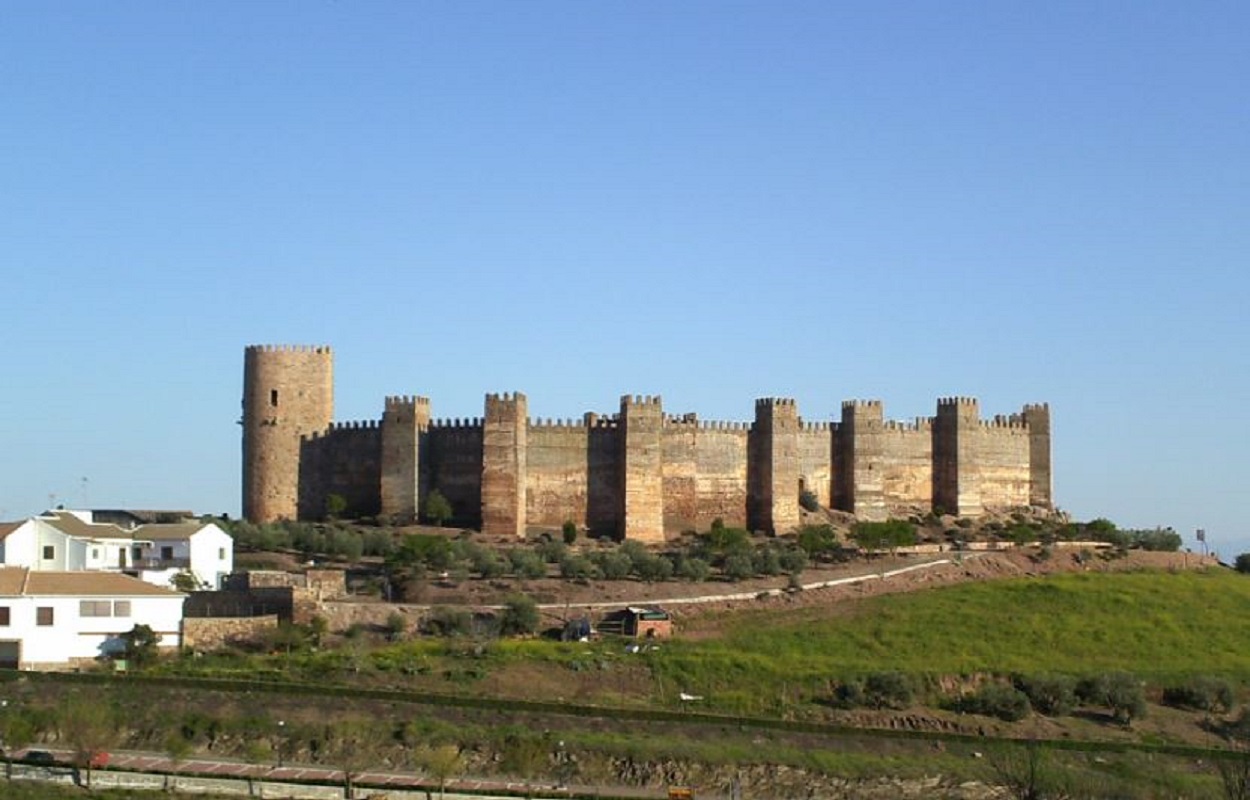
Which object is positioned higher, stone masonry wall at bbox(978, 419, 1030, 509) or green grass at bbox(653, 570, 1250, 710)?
stone masonry wall at bbox(978, 419, 1030, 509)

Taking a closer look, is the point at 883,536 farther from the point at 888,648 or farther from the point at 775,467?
the point at 888,648

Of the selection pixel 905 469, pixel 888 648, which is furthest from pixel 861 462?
pixel 888 648

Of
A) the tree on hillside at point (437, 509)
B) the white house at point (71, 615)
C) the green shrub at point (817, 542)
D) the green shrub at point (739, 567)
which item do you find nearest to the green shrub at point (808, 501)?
the green shrub at point (817, 542)

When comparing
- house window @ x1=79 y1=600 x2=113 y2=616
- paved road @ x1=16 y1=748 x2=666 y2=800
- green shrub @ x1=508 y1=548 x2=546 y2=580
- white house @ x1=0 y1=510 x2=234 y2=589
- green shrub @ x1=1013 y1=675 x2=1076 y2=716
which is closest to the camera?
paved road @ x1=16 y1=748 x2=666 y2=800

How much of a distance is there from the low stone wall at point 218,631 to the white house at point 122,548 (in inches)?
146

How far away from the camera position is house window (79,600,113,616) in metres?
43.1

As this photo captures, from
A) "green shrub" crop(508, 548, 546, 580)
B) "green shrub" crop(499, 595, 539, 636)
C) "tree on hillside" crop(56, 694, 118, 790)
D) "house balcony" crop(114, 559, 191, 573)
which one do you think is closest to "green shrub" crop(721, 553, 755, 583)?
"green shrub" crop(508, 548, 546, 580)

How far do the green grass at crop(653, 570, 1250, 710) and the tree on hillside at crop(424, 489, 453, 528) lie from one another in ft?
39.6

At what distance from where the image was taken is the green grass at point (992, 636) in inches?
1748

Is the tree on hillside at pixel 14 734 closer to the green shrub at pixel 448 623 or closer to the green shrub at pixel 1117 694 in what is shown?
the green shrub at pixel 448 623

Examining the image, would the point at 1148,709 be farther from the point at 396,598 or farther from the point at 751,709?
the point at 396,598

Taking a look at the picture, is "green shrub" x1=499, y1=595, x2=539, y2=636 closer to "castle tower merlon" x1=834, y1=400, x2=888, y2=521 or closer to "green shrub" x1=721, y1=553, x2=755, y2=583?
"green shrub" x1=721, y1=553, x2=755, y2=583

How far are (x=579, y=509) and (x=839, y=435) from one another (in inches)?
→ 360

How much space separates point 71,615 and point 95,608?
599mm
